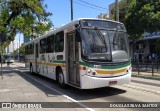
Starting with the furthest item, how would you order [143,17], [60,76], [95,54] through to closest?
[143,17] → [60,76] → [95,54]

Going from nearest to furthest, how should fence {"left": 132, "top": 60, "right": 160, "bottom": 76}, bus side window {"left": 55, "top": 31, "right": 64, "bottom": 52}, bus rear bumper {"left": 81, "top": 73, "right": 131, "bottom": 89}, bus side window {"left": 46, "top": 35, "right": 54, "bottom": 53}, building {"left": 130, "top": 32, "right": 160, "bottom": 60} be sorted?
bus rear bumper {"left": 81, "top": 73, "right": 131, "bottom": 89}, bus side window {"left": 55, "top": 31, "right": 64, "bottom": 52}, bus side window {"left": 46, "top": 35, "right": 54, "bottom": 53}, fence {"left": 132, "top": 60, "right": 160, "bottom": 76}, building {"left": 130, "top": 32, "right": 160, "bottom": 60}

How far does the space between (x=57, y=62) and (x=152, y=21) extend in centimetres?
1525

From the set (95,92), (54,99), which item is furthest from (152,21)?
(54,99)

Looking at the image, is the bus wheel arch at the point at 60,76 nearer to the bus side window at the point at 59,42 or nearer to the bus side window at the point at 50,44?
the bus side window at the point at 59,42

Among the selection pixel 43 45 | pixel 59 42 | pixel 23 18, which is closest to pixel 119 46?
pixel 59 42

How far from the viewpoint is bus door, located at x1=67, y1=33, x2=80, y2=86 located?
1163 centimetres

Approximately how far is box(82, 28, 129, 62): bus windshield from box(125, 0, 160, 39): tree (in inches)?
630

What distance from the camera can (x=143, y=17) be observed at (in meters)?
27.2

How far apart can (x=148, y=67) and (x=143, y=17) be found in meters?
6.87

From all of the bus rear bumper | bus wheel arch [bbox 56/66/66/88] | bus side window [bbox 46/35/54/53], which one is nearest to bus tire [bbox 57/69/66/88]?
bus wheel arch [bbox 56/66/66/88]

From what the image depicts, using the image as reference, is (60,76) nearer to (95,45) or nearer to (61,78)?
(61,78)

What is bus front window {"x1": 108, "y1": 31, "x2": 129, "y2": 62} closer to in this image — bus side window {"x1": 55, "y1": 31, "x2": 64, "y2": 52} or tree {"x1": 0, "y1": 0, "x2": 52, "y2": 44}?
bus side window {"x1": 55, "y1": 31, "x2": 64, "y2": 52}

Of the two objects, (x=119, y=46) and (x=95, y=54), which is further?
(x=119, y=46)

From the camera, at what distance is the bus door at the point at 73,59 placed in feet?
38.2
